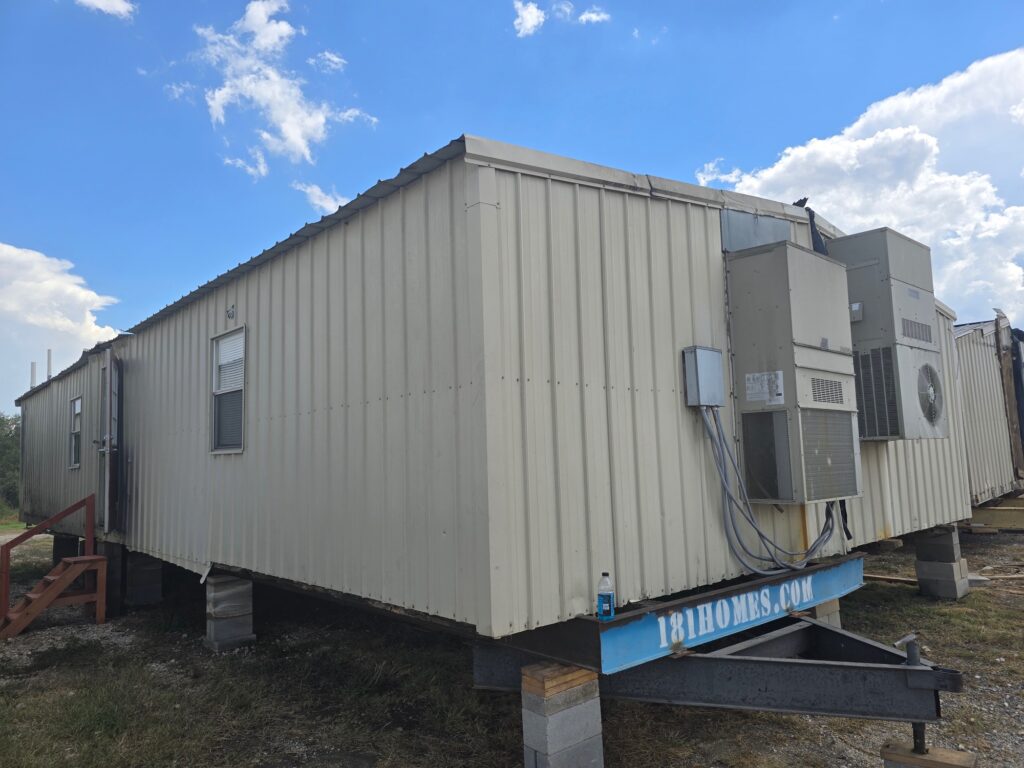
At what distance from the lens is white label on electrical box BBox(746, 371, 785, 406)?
13.8ft

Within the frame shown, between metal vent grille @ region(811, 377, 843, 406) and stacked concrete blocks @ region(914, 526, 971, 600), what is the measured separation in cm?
414

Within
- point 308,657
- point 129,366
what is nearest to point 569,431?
point 308,657

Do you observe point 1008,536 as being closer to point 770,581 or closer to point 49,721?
point 770,581

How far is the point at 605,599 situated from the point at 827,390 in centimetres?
213

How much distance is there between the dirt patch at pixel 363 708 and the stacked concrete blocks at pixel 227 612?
15cm

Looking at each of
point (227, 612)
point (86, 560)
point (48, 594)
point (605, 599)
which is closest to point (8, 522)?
point (86, 560)

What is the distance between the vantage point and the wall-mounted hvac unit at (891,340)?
512cm

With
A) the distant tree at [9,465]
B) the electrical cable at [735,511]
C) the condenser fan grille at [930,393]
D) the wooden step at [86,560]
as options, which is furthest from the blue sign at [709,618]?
the distant tree at [9,465]

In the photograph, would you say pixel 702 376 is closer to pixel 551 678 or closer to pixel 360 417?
pixel 551 678

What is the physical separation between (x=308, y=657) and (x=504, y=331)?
4286 millimetres

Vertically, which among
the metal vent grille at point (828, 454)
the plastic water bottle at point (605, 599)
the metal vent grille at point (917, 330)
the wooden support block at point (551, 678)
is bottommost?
the wooden support block at point (551, 678)

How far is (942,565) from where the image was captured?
24.7 ft

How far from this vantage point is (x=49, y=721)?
462cm

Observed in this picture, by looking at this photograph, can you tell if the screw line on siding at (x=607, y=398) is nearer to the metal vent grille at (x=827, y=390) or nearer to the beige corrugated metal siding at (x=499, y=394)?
the beige corrugated metal siding at (x=499, y=394)
